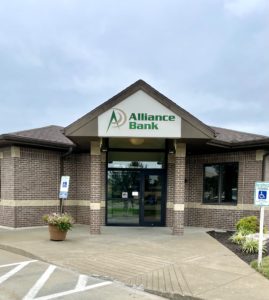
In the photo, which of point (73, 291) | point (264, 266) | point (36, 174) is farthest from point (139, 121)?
point (73, 291)

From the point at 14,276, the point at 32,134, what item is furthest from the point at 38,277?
the point at 32,134

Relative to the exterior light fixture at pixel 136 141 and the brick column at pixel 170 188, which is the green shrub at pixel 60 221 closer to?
the exterior light fixture at pixel 136 141

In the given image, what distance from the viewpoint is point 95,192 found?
12.5 m

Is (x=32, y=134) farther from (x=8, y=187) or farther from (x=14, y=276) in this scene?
(x=14, y=276)

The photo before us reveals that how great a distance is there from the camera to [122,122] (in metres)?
11.5

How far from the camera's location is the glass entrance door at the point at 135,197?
1452cm

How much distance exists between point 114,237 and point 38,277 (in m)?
4.75

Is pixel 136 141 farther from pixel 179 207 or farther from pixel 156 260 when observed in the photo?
pixel 156 260

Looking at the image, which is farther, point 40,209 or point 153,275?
point 40,209

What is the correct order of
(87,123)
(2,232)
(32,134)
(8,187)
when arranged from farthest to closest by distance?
1. (32,134)
2. (8,187)
3. (2,232)
4. (87,123)

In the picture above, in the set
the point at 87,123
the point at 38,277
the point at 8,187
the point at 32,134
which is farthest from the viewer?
the point at 32,134

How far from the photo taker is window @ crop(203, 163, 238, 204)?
46.0ft

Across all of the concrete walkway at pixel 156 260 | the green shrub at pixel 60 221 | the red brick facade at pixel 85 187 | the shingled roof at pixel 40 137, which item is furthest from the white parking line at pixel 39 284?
the shingled roof at pixel 40 137

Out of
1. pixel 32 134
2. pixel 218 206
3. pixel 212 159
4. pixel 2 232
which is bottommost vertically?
pixel 2 232
